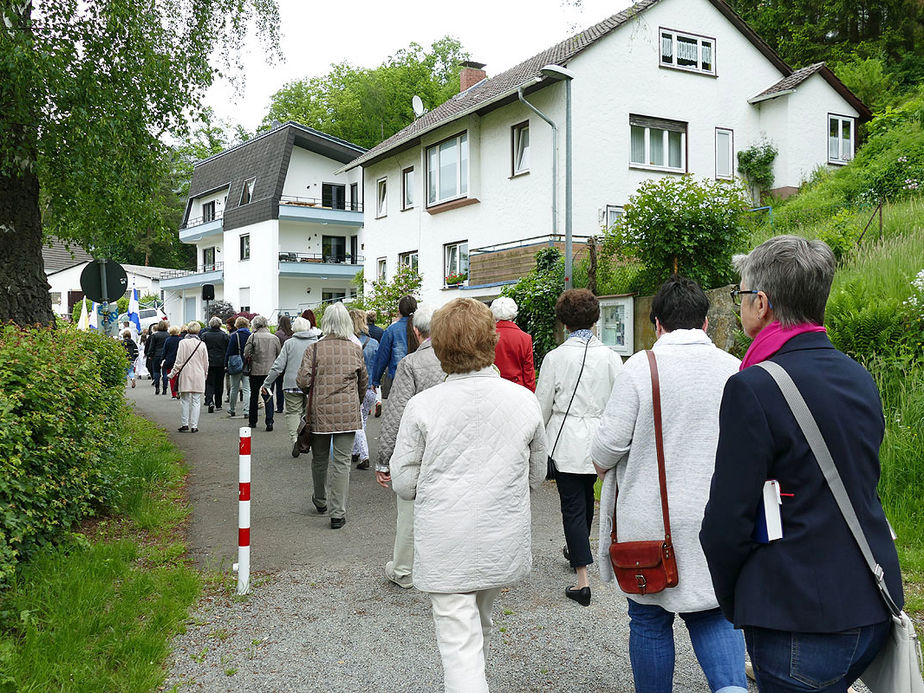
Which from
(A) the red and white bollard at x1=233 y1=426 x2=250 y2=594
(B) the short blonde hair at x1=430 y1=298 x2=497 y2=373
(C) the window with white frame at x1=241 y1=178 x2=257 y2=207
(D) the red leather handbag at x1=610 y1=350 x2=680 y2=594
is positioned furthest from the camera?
(C) the window with white frame at x1=241 y1=178 x2=257 y2=207

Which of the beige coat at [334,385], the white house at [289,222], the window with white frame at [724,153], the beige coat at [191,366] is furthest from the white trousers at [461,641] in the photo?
the white house at [289,222]

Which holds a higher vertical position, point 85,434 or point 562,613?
point 85,434

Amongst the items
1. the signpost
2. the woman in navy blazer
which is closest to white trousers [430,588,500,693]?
the woman in navy blazer

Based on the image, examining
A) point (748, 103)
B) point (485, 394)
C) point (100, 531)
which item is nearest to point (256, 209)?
point (748, 103)

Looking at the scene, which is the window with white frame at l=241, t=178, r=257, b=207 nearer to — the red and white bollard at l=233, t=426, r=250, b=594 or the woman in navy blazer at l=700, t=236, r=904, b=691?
the red and white bollard at l=233, t=426, r=250, b=594

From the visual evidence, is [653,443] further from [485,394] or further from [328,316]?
[328,316]

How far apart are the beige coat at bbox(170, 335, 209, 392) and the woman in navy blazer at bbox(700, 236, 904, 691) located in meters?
12.5

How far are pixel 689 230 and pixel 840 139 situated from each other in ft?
54.3

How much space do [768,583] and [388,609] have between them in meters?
Answer: 3.40

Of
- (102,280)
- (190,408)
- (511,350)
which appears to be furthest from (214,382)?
(511,350)

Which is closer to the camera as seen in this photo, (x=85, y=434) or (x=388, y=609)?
(x=388, y=609)

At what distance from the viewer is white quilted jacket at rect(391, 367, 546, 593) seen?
3230 millimetres

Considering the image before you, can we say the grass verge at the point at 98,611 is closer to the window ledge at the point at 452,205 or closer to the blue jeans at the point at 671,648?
the blue jeans at the point at 671,648

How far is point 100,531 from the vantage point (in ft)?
21.4
